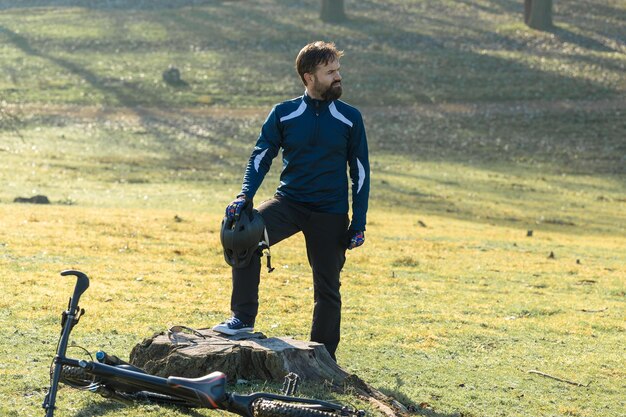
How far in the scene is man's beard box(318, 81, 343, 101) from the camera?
27.2 feet

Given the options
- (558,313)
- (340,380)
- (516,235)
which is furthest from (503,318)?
(516,235)

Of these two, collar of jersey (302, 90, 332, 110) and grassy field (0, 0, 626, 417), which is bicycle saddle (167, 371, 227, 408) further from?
collar of jersey (302, 90, 332, 110)

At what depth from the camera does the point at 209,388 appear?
6.23 metres

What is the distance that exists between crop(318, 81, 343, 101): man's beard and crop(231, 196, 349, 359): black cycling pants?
2.78 ft

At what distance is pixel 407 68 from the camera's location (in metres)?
46.3

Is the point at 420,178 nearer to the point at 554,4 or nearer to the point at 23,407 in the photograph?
the point at 23,407

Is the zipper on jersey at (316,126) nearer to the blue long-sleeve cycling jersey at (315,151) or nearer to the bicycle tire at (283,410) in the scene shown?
the blue long-sleeve cycling jersey at (315,151)

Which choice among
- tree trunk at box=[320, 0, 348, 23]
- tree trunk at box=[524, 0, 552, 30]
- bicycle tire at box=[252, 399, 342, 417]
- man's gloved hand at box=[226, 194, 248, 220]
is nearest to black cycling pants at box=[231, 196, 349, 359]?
man's gloved hand at box=[226, 194, 248, 220]

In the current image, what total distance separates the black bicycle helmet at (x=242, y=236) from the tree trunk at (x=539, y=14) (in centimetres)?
4564

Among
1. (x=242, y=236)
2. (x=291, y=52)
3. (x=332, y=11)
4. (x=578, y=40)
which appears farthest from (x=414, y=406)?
(x=332, y=11)

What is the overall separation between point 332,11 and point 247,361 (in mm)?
46578

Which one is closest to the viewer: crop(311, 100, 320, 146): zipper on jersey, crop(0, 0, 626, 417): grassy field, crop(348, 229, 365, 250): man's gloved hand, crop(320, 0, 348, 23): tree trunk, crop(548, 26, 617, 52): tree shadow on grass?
crop(311, 100, 320, 146): zipper on jersey

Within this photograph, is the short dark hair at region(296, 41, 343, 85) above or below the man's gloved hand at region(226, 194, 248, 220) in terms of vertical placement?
above

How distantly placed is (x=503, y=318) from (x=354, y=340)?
97.7 inches
